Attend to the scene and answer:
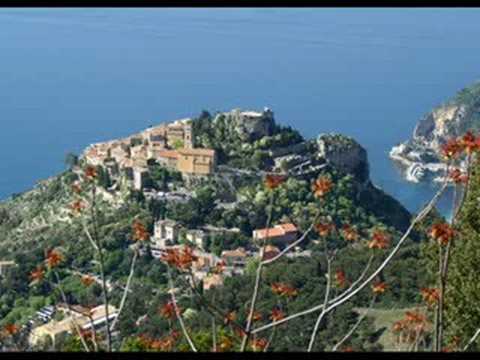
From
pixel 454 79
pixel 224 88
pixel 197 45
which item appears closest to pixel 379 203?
pixel 224 88

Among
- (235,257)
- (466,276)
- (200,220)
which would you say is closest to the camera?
(466,276)

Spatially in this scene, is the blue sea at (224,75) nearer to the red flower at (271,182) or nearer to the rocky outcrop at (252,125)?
the rocky outcrop at (252,125)

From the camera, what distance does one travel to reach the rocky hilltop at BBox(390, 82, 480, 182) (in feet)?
72.7

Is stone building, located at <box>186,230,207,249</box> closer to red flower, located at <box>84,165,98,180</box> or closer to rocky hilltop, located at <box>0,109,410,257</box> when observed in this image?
rocky hilltop, located at <box>0,109,410,257</box>

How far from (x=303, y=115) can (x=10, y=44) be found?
40.0ft

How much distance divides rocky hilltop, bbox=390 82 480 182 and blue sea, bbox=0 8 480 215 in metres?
0.38

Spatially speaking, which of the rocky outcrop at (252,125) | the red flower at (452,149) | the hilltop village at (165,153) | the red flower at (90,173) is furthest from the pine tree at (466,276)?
the rocky outcrop at (252,125)

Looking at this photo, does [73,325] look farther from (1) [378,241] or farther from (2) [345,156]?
(2) [345,156]

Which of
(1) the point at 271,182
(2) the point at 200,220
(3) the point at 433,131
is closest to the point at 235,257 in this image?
(2) the point at 200,220

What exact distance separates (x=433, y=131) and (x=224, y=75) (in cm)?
779

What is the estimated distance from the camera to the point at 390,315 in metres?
5.39

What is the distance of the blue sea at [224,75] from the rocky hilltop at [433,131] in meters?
0.38

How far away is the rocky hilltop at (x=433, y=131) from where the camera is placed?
72.7 feet

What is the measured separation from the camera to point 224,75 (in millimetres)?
29547
